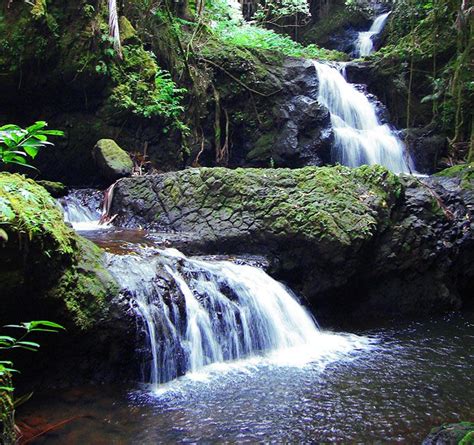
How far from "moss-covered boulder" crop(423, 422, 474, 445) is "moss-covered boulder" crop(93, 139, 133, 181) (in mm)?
6918

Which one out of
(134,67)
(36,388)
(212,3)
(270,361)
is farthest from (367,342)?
(212,3)

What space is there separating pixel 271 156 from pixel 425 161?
4128 millimetres

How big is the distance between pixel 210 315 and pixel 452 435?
287 cm

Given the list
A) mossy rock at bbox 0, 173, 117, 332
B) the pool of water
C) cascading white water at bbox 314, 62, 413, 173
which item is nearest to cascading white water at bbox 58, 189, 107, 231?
mossy rock at bbox 0, 173, 117, 332

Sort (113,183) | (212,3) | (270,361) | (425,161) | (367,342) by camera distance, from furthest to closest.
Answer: (212,3), (425,161), (113,183), (367,342), (270,361)

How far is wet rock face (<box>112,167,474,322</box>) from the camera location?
6.87 m

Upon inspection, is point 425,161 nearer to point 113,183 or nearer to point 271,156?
point 271,156

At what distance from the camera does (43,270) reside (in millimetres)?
4082

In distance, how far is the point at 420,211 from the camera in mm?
7684

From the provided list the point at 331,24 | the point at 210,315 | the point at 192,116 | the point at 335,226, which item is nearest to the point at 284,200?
the point at 335,226

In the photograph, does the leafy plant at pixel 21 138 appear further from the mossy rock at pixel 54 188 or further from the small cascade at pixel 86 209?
the mossy rock at pixel 54 188

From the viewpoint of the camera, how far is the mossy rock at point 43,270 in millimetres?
3725

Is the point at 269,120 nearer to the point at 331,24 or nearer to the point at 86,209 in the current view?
the point at 86,209

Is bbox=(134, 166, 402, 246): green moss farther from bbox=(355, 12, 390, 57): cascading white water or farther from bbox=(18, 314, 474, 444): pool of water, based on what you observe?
bbox=(355, 12, 390, 57): cascading white water
